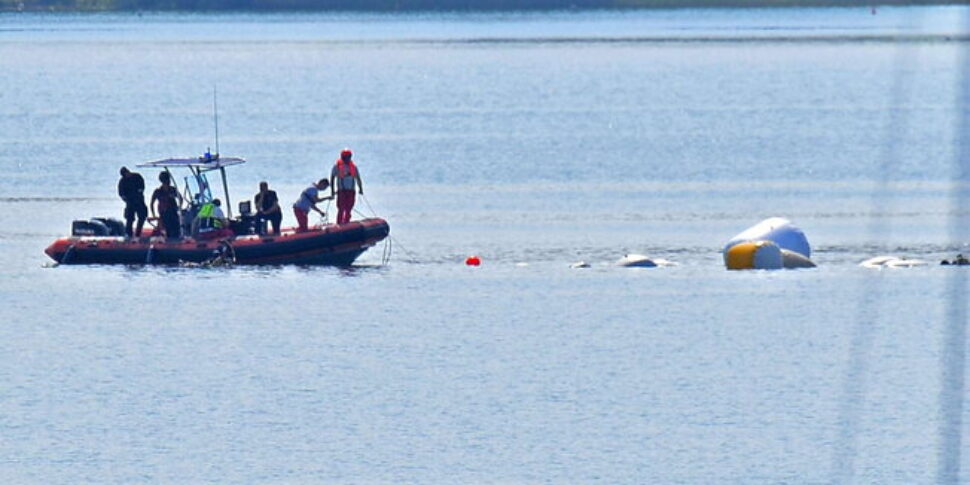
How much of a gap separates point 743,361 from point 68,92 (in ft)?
304

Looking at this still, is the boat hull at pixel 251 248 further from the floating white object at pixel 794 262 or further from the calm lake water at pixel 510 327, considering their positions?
the floating white object at pixel 794 262

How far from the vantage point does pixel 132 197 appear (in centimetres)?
4338

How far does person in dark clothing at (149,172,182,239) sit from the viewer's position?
42.8m

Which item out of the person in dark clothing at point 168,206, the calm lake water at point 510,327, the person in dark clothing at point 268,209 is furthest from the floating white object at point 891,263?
the person in dark clothing at point 168,206

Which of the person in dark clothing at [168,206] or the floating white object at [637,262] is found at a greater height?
the person in dark clothing at [168,206]

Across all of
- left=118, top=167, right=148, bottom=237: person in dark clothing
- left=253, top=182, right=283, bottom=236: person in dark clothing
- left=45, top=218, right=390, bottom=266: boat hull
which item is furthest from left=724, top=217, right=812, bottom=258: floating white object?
left=118, top=167, right=148, bottom=237: person in dark clothing

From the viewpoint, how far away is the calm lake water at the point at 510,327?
27.6 metres

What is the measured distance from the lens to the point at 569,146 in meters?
77.6

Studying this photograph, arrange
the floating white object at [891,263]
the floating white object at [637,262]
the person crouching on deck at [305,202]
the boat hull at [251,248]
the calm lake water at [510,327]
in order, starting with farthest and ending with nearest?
the floating white object at [637,262] < the floating white object at [891,263] < the person crouching on deck at [305,202] < the boat hull at [251,248] < the calm lake water at [510,327]

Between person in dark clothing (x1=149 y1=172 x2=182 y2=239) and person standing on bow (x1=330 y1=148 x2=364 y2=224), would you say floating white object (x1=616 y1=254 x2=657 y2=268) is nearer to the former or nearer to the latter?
person standing on bow (x1=330 y1=148 x2=364 y2=224)

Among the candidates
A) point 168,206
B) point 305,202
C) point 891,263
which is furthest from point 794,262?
point 168,206

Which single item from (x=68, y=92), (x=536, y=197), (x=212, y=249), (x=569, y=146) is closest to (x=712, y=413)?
(x=212, y=249)

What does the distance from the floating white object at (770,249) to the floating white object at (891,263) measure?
1.23 meters

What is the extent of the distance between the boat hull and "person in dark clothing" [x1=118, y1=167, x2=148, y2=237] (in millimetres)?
446
